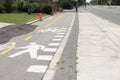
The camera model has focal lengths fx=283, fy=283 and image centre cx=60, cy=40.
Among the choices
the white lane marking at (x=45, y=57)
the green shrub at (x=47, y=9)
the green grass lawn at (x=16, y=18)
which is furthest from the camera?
the green shrub at (x=47, y=9)

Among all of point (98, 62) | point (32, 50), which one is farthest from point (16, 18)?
point (98, 62)

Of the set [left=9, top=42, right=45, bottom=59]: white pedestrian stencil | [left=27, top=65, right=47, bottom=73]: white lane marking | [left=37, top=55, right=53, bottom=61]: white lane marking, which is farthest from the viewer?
[left=9, top=42, right=45, bottom=59]: white pedestrian stencil

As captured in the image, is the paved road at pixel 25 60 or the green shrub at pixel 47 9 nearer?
the paved road at pixel 25 60

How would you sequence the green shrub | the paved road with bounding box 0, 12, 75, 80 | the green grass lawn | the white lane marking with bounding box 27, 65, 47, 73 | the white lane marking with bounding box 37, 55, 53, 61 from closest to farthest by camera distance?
1. the paved road with bounding box 0, 12, 75, 80
2. the white lane marking with bounding box 27, 65, 47, 73
3. the white lane marking with bounding box 37, 55, 53, 61
4. the green grass lawn
5. the green shrub

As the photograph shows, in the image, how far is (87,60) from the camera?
8.78m

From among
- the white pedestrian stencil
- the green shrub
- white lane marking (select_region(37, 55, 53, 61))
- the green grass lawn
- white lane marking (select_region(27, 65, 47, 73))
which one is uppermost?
white lane marking (select_region(27, 65, 47, 73))

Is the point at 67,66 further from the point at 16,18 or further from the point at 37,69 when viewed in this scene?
the point at 16,18

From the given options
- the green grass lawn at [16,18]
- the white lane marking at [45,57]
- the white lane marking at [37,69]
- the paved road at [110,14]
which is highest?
the white lane marking at [37,69]

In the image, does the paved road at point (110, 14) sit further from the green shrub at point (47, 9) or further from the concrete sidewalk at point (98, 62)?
the concrete sidewalk at point (98, 62)

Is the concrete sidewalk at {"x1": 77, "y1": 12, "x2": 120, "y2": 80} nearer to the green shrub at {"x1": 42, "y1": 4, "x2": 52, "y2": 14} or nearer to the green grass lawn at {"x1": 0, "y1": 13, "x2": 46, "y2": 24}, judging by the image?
the green grass lawn at {"x1": 0, "y1": 13, "x2": 46, "y2": 24}

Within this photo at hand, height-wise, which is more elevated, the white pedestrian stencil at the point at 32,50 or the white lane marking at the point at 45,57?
the white lane marking at the point at 45,57

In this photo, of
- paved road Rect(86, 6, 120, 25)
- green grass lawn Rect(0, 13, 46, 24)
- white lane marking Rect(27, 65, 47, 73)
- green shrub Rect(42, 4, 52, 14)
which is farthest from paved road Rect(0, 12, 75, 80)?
green shrub Rect(42, 4, 52, 14)

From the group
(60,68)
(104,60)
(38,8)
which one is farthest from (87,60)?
(38,8)

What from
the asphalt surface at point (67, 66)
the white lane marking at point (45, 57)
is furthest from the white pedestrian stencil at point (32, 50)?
the asphalt surface at point (67, 66)
